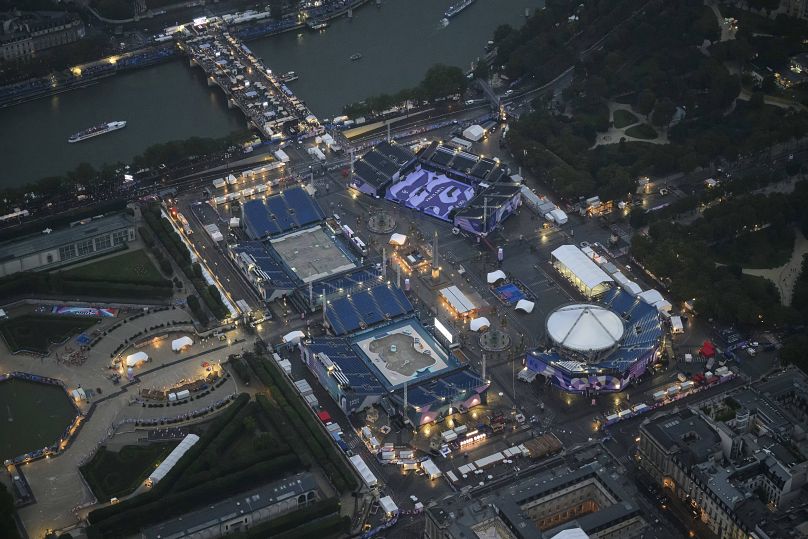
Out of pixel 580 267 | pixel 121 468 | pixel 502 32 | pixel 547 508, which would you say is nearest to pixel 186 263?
pixel 121 468

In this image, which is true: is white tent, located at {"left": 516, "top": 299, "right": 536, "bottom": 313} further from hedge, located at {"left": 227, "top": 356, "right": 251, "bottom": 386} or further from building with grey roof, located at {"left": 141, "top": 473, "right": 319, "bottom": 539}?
building with grey roof, located at {"left": 141, "top": 473, "right": 319, "bottom": 539}

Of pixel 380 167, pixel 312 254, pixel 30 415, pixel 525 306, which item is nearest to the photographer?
pixel 30 415

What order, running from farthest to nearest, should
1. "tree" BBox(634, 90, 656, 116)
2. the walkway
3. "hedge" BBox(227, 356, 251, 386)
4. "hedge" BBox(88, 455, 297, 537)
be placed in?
"tree" BBox(634, 90, 656, 116) → the walkway → "hedge" BBox(227, 356, 251, 386) → "hedge" BBox(88, 455, 297, 537)

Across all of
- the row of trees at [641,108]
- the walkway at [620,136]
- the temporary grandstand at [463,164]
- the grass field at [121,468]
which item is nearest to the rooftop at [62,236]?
the grass field at [121,468]

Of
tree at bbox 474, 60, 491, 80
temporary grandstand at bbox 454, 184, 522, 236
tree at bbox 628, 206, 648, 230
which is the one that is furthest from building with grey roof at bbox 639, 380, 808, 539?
tree at bbox 474, 60, 491, 80

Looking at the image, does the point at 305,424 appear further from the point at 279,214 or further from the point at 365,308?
the point at 279,214
